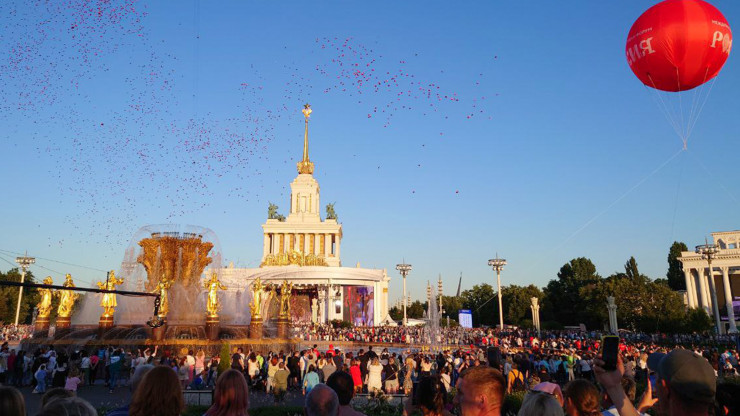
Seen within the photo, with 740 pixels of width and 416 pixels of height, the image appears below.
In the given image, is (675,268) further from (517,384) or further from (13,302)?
(13,302)

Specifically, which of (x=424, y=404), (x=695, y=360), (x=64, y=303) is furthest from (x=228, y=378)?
(x=64, y=303)

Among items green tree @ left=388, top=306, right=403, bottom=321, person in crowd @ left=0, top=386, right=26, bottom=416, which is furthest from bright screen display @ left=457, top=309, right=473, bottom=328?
person in crowd @ left=0, top=386, right=26, bottom=416

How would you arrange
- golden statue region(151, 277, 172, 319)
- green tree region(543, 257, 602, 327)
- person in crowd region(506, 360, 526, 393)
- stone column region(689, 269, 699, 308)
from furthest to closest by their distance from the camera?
stone column region(689, 269, 699, 308) → green tree region(543, 257, 602, 327) → golden statue region(151, 277, 172, 319) → person in crowd region(506, 360, 526, 393)

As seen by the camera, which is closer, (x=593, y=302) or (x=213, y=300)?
(x=213, y=300)

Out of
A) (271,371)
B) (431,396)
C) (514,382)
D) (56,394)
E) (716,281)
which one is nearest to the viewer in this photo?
(56,394)

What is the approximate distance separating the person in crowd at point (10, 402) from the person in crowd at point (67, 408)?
0.11 metres

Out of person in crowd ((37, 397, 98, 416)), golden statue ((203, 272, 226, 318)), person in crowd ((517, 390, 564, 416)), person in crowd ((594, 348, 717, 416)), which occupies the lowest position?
person in crowd ((517, 390, 564, 416))

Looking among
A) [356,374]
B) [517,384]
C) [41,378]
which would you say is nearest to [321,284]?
[41,378]

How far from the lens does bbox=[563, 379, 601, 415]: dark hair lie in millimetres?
3656

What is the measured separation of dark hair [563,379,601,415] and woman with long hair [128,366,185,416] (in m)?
2.90

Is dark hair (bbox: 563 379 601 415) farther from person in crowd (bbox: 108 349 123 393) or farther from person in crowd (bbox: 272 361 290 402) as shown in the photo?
person in crowd (bbox: 108 349 123 393)

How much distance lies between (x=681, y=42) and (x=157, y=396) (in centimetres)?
1497

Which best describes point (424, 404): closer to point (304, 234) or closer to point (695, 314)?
point (695, 314)

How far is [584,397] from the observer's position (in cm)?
369
